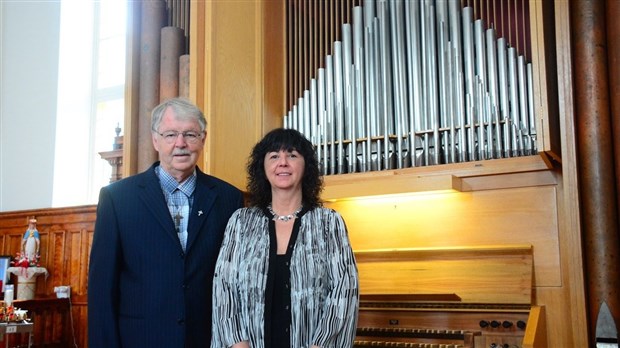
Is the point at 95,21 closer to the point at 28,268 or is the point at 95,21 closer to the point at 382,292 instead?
the point at 28,268

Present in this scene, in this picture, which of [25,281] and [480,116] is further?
[25,281]

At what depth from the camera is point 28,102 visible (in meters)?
8.41

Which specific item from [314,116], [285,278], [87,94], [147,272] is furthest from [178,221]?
[87,94]

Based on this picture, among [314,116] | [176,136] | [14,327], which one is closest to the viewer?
[176,136]

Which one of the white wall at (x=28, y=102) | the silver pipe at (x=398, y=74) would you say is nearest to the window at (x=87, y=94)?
the white wall at (x=28, y=102)

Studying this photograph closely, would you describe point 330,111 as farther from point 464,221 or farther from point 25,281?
point 25,281

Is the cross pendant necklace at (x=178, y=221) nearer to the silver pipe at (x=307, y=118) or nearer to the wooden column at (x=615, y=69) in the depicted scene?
the silver pipe at (x=307, y=118)

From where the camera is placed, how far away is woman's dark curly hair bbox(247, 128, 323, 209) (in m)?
2.46

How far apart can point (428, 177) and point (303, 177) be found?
1.22m

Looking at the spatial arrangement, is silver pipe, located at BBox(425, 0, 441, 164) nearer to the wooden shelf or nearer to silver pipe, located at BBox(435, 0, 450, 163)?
silver pipe, located at BBox(435, 0, 450, 163)

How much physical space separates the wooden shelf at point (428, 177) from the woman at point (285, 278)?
49.3 inches

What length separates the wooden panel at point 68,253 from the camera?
23.0 feet

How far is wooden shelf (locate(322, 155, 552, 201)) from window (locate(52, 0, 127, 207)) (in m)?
4.98

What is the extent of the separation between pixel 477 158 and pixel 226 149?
140cm
